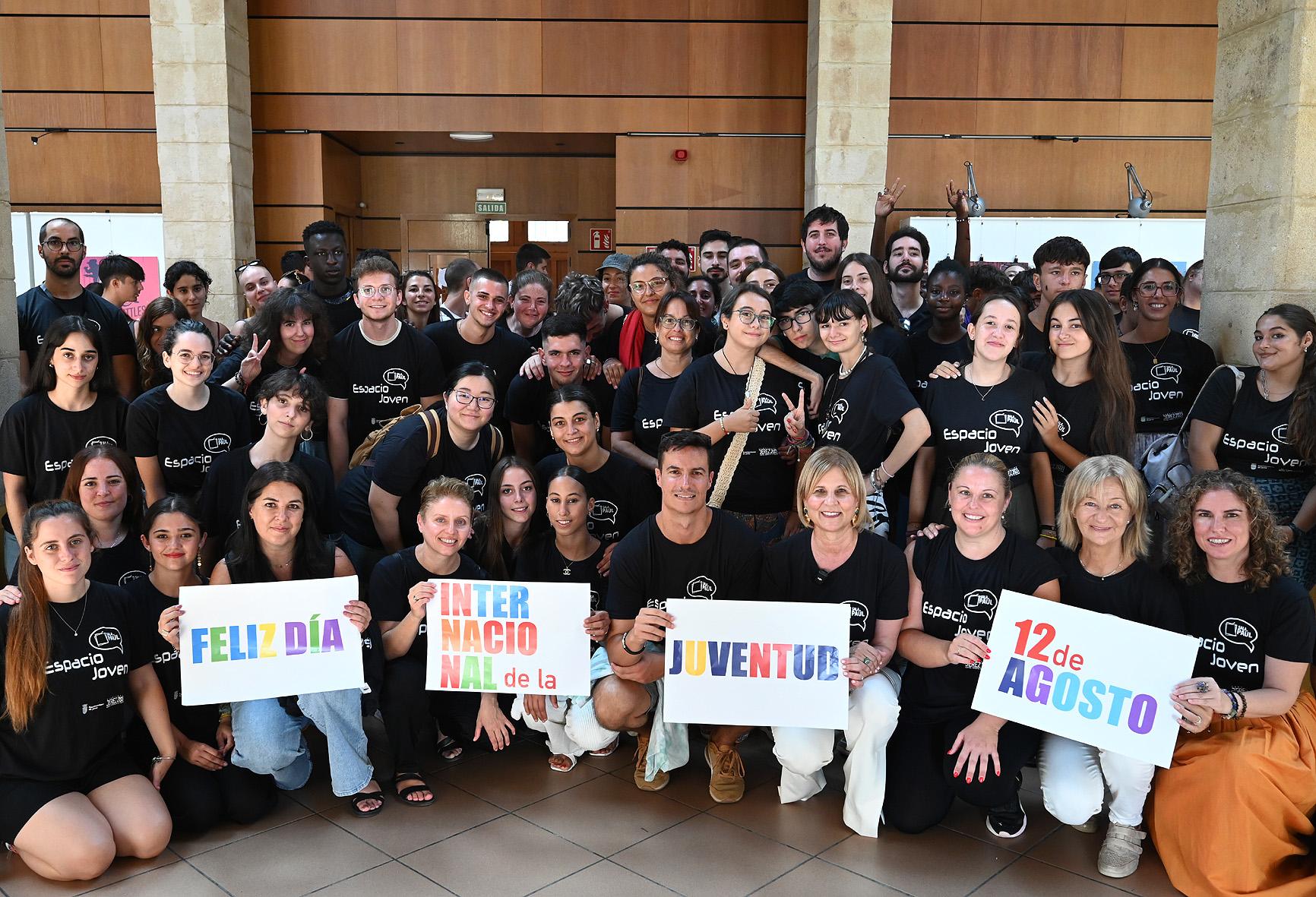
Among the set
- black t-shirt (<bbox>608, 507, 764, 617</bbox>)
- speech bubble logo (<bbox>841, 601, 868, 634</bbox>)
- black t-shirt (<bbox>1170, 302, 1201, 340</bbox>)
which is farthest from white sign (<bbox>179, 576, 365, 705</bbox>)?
black t-shirt (<bbox>1170, 302, 1201, 340</bbox>)

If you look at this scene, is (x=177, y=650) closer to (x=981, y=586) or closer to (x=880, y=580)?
(x=880, y=580)

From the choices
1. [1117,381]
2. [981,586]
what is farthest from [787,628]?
[1117,381]

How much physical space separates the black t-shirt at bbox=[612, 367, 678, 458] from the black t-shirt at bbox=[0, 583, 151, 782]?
82.1 inches

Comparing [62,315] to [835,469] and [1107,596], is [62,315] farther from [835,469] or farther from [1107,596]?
[1107,596]

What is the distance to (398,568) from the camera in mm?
3678

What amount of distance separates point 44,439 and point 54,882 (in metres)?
1.81

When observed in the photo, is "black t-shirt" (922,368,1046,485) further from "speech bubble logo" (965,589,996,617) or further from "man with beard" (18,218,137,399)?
"man with beard" (18,218,137,399)

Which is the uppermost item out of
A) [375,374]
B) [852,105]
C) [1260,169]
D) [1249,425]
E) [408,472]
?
[852,105]

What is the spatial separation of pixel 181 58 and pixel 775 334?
279 inches

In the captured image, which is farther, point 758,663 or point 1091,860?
point 758,663

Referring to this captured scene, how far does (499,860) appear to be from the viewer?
317 cm

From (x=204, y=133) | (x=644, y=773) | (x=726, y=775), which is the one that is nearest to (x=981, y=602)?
(x=726, y=775)

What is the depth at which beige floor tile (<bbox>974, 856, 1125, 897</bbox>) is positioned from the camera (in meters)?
3.00

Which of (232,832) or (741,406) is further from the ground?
(741,406)
